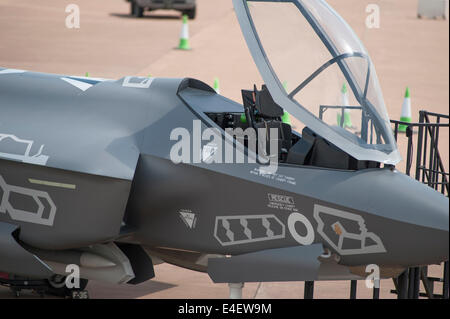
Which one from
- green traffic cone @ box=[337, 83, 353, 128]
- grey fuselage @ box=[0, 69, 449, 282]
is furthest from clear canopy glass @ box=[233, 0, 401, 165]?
grey fuselage @ box=[0, 69, 449, 282]

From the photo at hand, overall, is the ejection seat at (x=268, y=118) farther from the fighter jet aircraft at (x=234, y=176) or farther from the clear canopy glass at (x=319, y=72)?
the clear canopy glass at (x=319, y=72)

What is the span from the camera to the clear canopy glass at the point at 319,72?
234 inches

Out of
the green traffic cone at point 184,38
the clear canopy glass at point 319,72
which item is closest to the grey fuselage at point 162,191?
the clear canopy glass at point 319,72

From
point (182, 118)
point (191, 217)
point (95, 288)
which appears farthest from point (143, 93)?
point (95, 288)

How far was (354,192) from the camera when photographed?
572cm

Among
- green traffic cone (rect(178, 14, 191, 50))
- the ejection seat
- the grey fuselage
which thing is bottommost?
the grey fuselage

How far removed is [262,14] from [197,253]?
2009mm

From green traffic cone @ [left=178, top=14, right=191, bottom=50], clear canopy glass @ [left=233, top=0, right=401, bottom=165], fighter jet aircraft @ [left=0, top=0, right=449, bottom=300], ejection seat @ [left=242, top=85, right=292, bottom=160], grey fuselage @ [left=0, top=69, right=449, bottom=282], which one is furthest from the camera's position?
green traffic cone @ [left=178, top=14, right=191, bottom=50]

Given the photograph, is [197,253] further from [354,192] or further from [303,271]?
[354,192]

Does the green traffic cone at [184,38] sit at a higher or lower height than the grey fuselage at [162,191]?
higher

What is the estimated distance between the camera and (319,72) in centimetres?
613

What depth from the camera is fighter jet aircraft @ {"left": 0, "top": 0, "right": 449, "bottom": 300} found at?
5.78 meters

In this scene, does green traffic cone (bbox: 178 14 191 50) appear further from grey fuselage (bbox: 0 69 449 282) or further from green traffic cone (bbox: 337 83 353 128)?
green traffic cone (bbox: 337 83 353 128)

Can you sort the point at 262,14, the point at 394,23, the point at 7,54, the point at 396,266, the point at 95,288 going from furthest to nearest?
1. the point at 394,23
2. the point at 95,288
3. the point at 7,54
4. the point at 262,14
5. the point at 396,266
